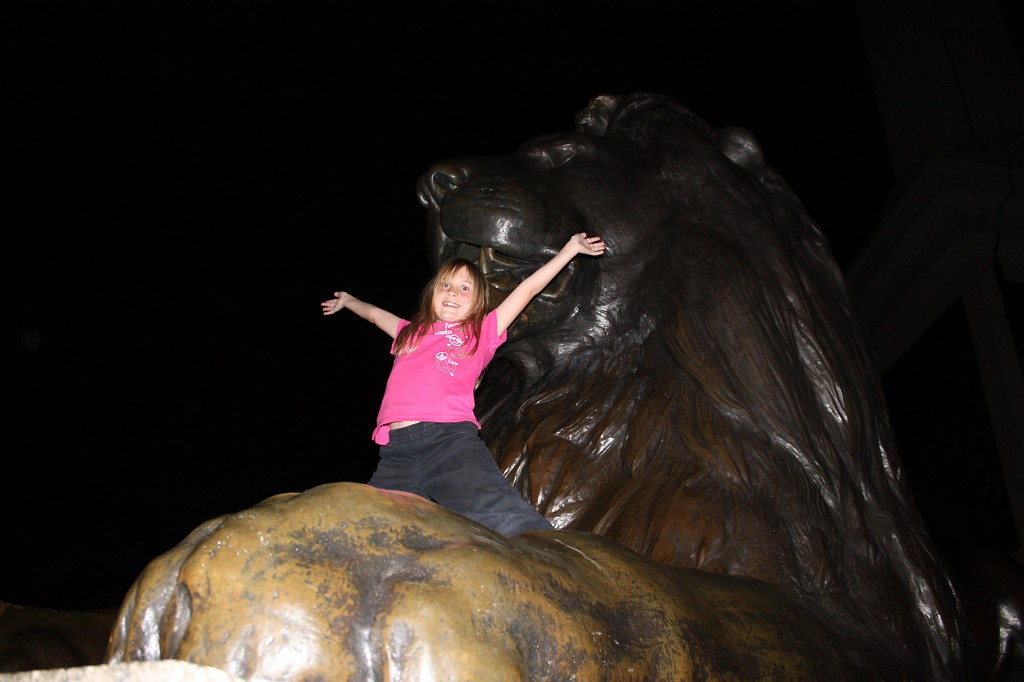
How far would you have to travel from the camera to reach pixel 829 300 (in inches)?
66.0

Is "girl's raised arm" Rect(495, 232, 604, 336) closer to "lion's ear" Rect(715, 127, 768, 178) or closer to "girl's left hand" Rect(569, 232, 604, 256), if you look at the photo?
"girl's left hand" Rect(569, 232, 604, 256)

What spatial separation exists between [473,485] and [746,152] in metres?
1.16

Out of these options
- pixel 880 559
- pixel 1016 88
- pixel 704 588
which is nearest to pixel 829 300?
pixel 880 559

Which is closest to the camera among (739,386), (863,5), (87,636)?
(739,386)

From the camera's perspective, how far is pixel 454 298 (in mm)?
1251

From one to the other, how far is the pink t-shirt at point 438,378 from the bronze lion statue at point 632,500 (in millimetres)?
295

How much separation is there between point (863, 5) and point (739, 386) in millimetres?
4376

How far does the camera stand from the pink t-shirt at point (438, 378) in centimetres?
110

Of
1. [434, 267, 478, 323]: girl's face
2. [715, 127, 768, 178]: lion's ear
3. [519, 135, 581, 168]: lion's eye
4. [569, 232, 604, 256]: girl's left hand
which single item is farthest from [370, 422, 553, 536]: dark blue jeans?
[715, 127, 768, 178]: lion's ear

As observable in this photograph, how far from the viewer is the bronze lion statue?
1.83 ft

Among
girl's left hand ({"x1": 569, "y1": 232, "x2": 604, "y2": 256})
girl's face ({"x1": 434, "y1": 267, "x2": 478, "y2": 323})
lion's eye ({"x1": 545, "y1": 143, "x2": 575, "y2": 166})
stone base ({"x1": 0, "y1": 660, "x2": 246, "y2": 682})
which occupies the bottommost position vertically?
girl's face ({"x1": 434, "y1": 267, "x2": 478, "y2": 323})

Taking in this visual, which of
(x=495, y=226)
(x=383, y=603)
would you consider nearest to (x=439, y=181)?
(x=495, y=226)

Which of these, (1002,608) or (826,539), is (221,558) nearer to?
(826,539)

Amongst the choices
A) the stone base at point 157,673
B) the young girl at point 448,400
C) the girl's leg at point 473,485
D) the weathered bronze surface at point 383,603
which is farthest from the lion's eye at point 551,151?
the stone base at point 157,673
